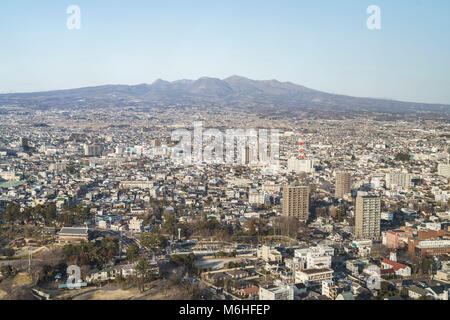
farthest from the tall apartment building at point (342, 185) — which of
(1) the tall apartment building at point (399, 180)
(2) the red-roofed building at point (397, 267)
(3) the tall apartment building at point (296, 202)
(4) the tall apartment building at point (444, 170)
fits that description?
(2) the red-roofed building at point (397, 267)

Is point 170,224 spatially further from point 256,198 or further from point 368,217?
point 368,217

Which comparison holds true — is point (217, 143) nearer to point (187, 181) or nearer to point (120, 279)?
point (187, 181)

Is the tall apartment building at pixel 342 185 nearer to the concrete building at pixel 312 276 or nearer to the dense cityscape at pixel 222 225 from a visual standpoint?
the dense cityscape at pixel 222 225

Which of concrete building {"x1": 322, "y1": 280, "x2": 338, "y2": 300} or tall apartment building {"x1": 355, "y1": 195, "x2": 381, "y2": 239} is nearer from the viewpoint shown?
concrete building {"x1": 322, "y1": 280, "x2": 338, "y2": 300}

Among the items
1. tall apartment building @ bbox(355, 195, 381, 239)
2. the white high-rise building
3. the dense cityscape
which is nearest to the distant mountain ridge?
the dense cityscape

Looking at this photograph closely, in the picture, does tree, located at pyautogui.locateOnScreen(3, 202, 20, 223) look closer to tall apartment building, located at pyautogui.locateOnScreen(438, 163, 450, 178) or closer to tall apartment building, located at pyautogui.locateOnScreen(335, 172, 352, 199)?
tall apartment building, located at pyautogui.locateOnScreen(335, 172, 352, 199)

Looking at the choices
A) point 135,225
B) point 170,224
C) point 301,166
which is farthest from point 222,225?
point 301,166
